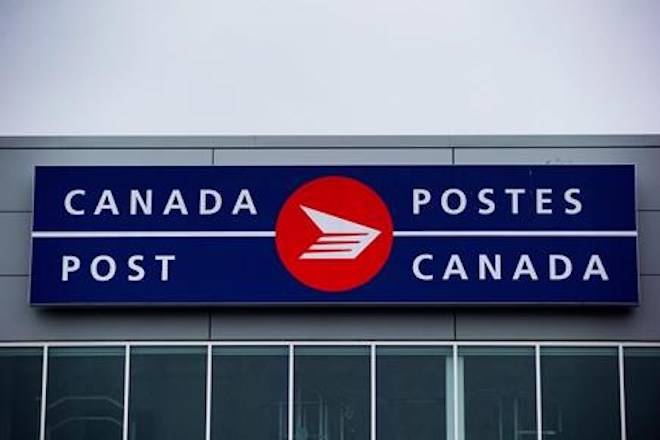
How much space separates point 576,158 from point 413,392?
3864mm

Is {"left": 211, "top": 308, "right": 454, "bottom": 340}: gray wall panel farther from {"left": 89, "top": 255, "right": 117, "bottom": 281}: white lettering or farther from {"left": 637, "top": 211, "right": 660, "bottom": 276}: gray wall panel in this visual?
{"left": 637, "top": 211, "right": 660, "bottom": 276}: gray wall panel

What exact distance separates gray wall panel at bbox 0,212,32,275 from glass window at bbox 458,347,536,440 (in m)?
6.05

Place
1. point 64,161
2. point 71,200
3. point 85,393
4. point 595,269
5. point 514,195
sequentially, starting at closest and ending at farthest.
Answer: point 595,269 → point 85,393 → point 514,195 → point 71,200 → point 64,161

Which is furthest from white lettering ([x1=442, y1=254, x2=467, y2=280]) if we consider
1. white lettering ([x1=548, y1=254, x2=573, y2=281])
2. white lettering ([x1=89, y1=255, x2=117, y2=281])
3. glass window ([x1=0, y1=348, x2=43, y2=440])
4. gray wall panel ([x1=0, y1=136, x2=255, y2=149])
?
glass window ([x1=0, y1=348, x2=43, y2=440])

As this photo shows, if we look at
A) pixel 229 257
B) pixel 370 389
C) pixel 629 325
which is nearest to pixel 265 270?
pixel 229 257

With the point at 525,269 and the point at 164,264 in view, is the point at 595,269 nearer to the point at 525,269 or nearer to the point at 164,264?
the point at 525,269

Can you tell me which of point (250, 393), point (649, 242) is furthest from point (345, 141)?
point (649, 242)

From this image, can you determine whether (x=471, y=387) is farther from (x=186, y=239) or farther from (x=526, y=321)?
(x=186, y=239)

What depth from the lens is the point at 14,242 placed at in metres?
24.5

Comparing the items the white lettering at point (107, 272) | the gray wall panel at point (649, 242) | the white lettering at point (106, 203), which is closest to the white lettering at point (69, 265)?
the white lettering at point (107, 272)

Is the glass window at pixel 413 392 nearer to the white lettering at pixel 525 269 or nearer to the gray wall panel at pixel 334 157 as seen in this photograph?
the white lettering at pixel 525 269

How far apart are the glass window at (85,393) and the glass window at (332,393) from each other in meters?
2.41

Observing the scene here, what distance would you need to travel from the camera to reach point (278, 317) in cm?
2425

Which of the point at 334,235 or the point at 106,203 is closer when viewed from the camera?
the point at 334,235
